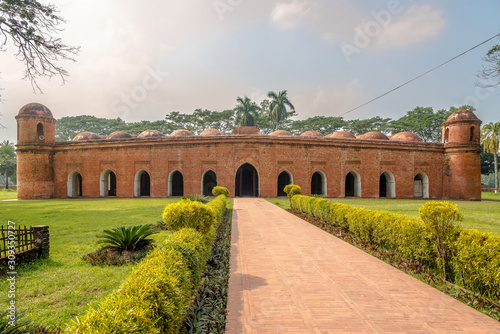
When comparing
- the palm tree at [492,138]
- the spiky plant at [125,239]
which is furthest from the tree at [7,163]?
the palm tree at [492,138]

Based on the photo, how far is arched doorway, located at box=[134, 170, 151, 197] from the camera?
21.3 m

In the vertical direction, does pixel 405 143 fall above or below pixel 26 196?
above

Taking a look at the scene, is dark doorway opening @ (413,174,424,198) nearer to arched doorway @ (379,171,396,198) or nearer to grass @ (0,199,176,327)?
arched doorway @ (379,171,396,198)

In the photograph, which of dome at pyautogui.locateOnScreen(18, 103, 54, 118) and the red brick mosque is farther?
dome at pyautogui.locateOnScreen(18, 103, 54, 118)

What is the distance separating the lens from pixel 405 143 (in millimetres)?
21734

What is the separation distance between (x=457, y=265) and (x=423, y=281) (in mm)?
526

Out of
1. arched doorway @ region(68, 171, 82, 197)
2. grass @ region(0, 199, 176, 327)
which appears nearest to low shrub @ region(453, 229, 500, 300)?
grass @ region(0, 199, 176, 327)

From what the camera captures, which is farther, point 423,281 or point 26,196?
point 26,196

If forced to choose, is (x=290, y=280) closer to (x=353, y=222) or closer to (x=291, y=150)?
(x=353, y=222)

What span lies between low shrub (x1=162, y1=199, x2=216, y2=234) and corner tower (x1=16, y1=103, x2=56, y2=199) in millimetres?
21912

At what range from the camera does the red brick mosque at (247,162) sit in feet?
66.4

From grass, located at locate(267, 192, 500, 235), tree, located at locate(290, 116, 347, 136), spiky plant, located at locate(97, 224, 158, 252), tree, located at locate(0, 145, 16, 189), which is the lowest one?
grass, located at locate(267, 192, 500, 235)

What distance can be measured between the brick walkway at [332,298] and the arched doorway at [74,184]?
2189 cm

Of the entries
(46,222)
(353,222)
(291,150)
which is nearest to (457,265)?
(353,222)
